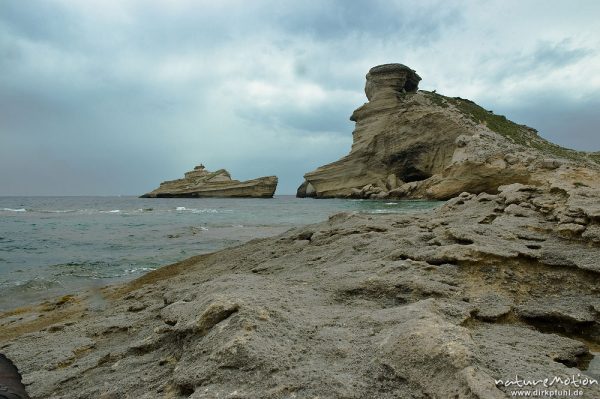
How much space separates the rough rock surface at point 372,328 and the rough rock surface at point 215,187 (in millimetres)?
75958

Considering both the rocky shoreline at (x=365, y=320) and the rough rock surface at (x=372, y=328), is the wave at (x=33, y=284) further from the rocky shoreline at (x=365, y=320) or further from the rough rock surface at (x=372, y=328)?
the rough rock surface at (x=372, y=328)

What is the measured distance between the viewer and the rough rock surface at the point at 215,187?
8188cm

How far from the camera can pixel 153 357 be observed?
325cm

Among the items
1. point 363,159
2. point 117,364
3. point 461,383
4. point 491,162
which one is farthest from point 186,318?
point 363,159

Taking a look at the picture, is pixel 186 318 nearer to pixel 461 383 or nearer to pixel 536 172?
pixel 461 383

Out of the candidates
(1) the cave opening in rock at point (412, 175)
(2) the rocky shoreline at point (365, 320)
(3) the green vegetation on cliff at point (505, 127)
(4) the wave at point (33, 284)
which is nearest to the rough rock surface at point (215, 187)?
(1) the cave opening in rock at point (412, 175)

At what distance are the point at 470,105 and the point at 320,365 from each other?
66945 mm

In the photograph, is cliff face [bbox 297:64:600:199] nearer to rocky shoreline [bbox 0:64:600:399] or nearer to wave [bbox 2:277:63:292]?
wave [bbox 2:277:63:292]

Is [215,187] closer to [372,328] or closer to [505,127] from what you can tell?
[505,127]

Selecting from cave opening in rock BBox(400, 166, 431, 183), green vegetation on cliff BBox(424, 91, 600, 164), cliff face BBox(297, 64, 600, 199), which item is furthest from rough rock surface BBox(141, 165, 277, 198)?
green vegetation on cliff BBox(424, 91, 600, 164)

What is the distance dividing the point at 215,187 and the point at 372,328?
267 ft

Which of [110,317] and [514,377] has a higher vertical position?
[514,377]

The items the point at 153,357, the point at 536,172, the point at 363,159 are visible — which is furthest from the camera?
the point at 363,159

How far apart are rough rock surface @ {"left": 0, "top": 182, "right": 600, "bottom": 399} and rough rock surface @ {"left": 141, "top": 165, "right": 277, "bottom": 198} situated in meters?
76.0
